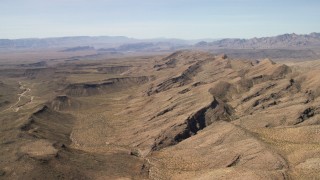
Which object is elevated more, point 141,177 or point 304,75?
point 304,75

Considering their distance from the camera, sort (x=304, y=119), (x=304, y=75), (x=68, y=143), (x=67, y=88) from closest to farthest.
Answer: (x=304, y=119) → (x=68, y=143) → (x=304, y=75) → (x=67, y=88)

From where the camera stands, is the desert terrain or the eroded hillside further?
the eroded hillside

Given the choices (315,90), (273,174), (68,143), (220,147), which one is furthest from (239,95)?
(273,174)

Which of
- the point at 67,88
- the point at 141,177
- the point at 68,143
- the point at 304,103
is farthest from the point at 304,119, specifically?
the point at 67,88

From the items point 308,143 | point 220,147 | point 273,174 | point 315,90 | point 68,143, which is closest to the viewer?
point 273,174

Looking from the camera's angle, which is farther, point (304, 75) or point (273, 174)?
point (304, 75)

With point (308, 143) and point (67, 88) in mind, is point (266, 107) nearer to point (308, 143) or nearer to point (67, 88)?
point (308, 143)

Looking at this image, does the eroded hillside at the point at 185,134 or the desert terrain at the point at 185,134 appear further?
the eroded hillside at the point at 185,134
